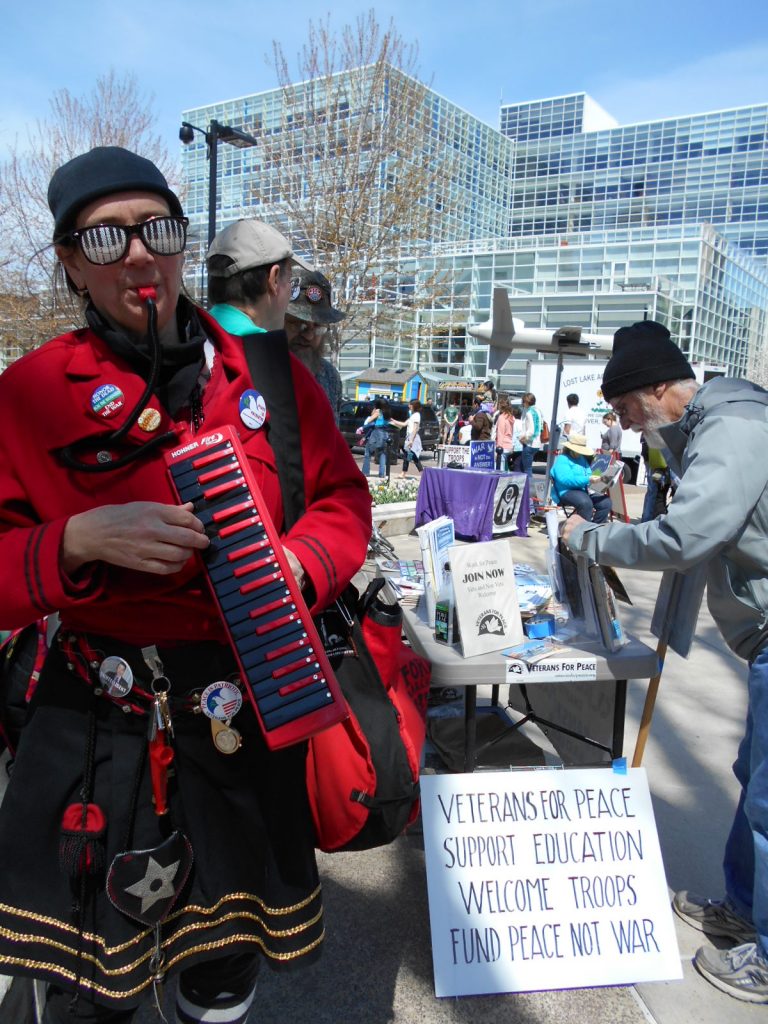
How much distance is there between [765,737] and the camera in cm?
204

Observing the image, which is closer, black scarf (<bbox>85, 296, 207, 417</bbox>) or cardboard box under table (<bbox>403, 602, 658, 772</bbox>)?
black scarf (<bbox>85, 296, 207, 417</bbox>)

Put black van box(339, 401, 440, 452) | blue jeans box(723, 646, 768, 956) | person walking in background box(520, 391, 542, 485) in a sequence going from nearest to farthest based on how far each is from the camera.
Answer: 1. blue jeans box(723, 646, 768, 956)
2. person walking in background box(520, 391, 542, 485)
3. black van box(339, 401, 440, 452)

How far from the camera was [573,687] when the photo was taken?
3059 millimetres

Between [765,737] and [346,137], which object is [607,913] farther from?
[346,137]

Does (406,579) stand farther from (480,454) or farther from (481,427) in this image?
(481,427)

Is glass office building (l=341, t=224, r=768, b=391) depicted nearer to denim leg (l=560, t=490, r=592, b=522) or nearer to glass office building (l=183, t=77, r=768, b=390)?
glass office building (l=183, t=77, r=768, b=390)

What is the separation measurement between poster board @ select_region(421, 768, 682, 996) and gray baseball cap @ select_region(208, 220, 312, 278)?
1658mm

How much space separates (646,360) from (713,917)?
6.21 feet

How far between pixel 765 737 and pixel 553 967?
93 cm

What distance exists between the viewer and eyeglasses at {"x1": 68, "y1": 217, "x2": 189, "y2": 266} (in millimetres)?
1221

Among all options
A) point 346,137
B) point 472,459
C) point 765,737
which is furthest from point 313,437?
point 346,137

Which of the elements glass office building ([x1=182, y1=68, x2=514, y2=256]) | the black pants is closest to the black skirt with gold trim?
the black pants

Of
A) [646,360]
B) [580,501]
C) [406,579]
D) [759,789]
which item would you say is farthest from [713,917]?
[580,501]

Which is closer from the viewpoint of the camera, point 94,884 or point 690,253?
point 94,884
